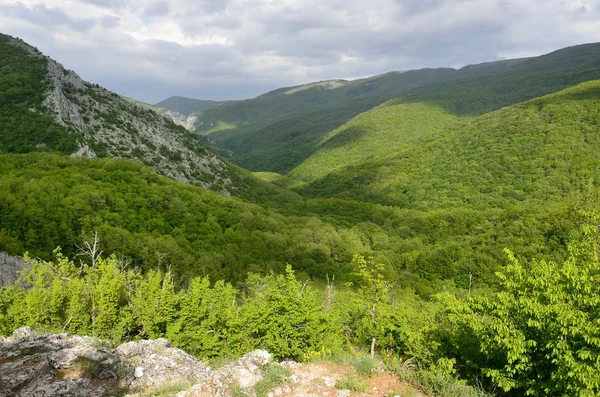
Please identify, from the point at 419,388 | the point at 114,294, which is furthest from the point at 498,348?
the point at 114,294

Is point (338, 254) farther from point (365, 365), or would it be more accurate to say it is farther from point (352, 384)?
point (352, 384)

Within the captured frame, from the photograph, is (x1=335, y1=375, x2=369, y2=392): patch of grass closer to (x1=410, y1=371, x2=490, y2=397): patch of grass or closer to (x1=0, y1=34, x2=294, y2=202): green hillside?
(x1=410, y1=371, x2=490, y2=397): patch of grass

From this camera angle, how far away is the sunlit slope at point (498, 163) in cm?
10850

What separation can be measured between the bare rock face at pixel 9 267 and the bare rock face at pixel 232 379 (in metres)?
28.0

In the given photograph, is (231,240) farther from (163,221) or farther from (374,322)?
(374,322)

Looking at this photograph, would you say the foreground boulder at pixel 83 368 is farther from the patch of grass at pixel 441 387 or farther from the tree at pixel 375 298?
the tree at pixel 375 298

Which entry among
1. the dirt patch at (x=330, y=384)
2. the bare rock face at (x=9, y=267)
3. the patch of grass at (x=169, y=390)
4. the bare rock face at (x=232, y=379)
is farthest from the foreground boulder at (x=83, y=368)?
the bare rock face at (x=9, y=267)

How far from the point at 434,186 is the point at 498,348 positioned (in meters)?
130

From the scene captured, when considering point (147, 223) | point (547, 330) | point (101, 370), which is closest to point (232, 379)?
point (101, 370)

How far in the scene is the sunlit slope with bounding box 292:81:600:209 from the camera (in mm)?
108500

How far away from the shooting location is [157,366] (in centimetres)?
1344

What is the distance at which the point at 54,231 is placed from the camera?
37.1m

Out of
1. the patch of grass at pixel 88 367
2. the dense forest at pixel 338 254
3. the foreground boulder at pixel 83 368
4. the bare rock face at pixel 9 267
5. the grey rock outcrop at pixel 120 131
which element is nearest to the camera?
the foreground boulder at pixel 83 368

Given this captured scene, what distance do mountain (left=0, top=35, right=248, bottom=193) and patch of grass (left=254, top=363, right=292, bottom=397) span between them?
62.8 metres
